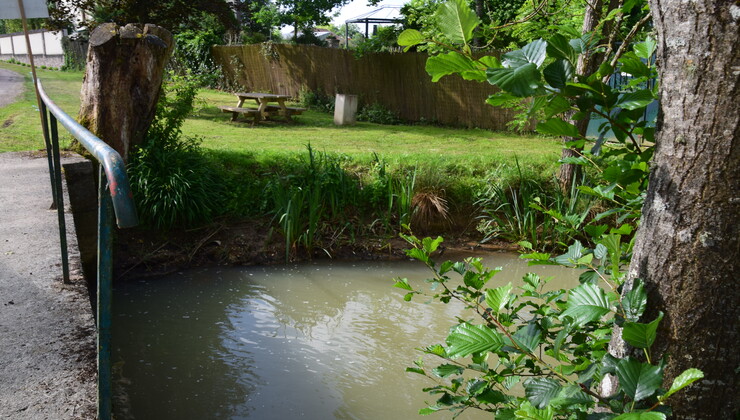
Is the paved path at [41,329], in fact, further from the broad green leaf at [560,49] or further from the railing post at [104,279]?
the broad green leaf at [560,49]

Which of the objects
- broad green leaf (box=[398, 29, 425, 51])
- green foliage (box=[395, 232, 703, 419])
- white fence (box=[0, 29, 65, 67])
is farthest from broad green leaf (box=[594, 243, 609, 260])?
white fence (box=[0, 29, 65, 67])

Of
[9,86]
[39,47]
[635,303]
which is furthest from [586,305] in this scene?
[39,47]

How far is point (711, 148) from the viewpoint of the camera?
129cm

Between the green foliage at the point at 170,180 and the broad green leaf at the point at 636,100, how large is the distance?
17.0 ft

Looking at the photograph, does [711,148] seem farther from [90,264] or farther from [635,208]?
[90,264]

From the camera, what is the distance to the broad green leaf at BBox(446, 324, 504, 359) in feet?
4.46

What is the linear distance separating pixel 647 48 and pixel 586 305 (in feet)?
2.77

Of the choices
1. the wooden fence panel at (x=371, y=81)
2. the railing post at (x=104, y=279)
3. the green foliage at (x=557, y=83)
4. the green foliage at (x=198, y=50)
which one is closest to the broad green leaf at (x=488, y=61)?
the green foliage at (x=557, y=83)

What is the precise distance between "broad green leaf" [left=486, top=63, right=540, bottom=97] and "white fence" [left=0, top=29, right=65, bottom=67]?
27160 millimetres

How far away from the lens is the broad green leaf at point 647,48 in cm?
177

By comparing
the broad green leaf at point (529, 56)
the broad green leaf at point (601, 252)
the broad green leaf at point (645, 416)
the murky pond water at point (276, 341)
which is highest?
the broad green leaf at point (529, 56)

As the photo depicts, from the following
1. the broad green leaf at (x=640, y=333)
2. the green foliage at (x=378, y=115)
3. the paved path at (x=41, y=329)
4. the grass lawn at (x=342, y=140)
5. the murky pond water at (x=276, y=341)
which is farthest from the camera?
the green foliage at (x=378, y=115)

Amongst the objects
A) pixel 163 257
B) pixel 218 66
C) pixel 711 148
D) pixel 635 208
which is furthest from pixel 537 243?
pixel 218 66

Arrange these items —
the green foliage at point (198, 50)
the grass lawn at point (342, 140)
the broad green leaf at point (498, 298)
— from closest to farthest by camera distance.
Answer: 1. the broad green leaf at point (498, 298)
2. the grass lawn at point (342, 140)
3. the green foliage at point (198, 50)
